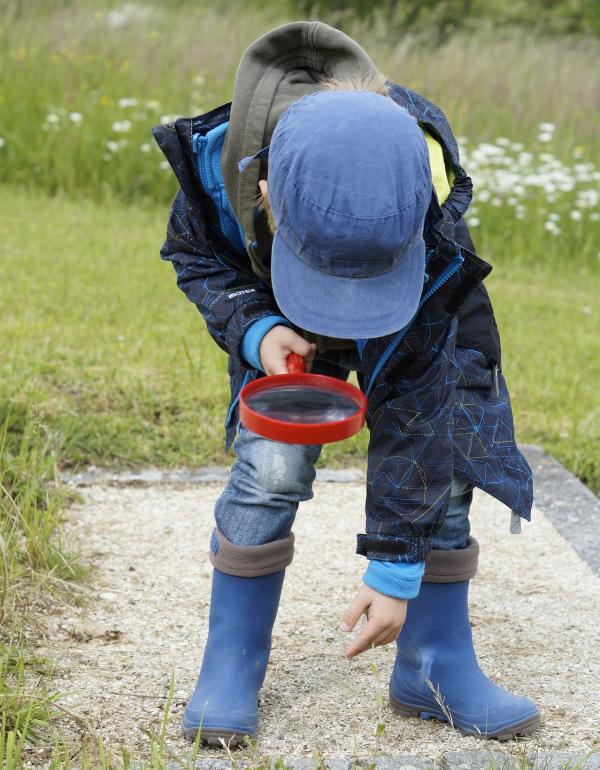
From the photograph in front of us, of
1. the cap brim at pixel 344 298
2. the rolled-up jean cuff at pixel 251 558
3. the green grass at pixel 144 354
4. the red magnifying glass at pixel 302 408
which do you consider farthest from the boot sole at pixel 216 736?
the green grass at pixel 144 354

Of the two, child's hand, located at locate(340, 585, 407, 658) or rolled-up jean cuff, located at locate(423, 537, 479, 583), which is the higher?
child's hand, located at locate(340, 585, 407, 658)

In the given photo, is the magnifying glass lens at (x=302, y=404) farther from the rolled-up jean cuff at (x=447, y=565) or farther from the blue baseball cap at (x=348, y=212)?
the rolled-up jean cuff at (x=447, y=565)

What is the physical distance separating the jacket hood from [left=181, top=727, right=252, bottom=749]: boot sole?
0.82 meters

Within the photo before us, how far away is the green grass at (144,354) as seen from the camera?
316cm

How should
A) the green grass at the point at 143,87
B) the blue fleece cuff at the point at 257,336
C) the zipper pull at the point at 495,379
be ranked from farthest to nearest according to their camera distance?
the green grass at the point at 143,87
the zipper pull at the point at 495,379
the blue fleece cuff at the point at 257,336

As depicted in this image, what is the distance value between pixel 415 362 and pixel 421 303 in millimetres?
100

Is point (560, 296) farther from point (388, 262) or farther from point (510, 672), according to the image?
point (388, 262)

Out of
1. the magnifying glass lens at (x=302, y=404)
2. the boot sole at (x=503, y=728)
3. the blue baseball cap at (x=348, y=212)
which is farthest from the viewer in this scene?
the boot sole at (x=503, y=728)

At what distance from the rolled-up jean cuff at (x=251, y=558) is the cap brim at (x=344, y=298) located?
0.50 metres

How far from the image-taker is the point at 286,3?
53.6 ft

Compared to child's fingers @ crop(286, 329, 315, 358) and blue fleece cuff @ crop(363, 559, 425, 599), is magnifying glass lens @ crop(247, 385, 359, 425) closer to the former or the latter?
child's fingers @ crop(286, 329, 315, 358)

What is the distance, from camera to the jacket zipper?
5.52ft

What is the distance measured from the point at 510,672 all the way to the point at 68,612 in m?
0.93

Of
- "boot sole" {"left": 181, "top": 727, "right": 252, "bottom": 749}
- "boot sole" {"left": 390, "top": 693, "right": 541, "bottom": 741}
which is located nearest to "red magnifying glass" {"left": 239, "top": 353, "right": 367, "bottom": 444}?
"boot sole" {"left": 181, "top": 727, "right": 252, "bottom": 749}
